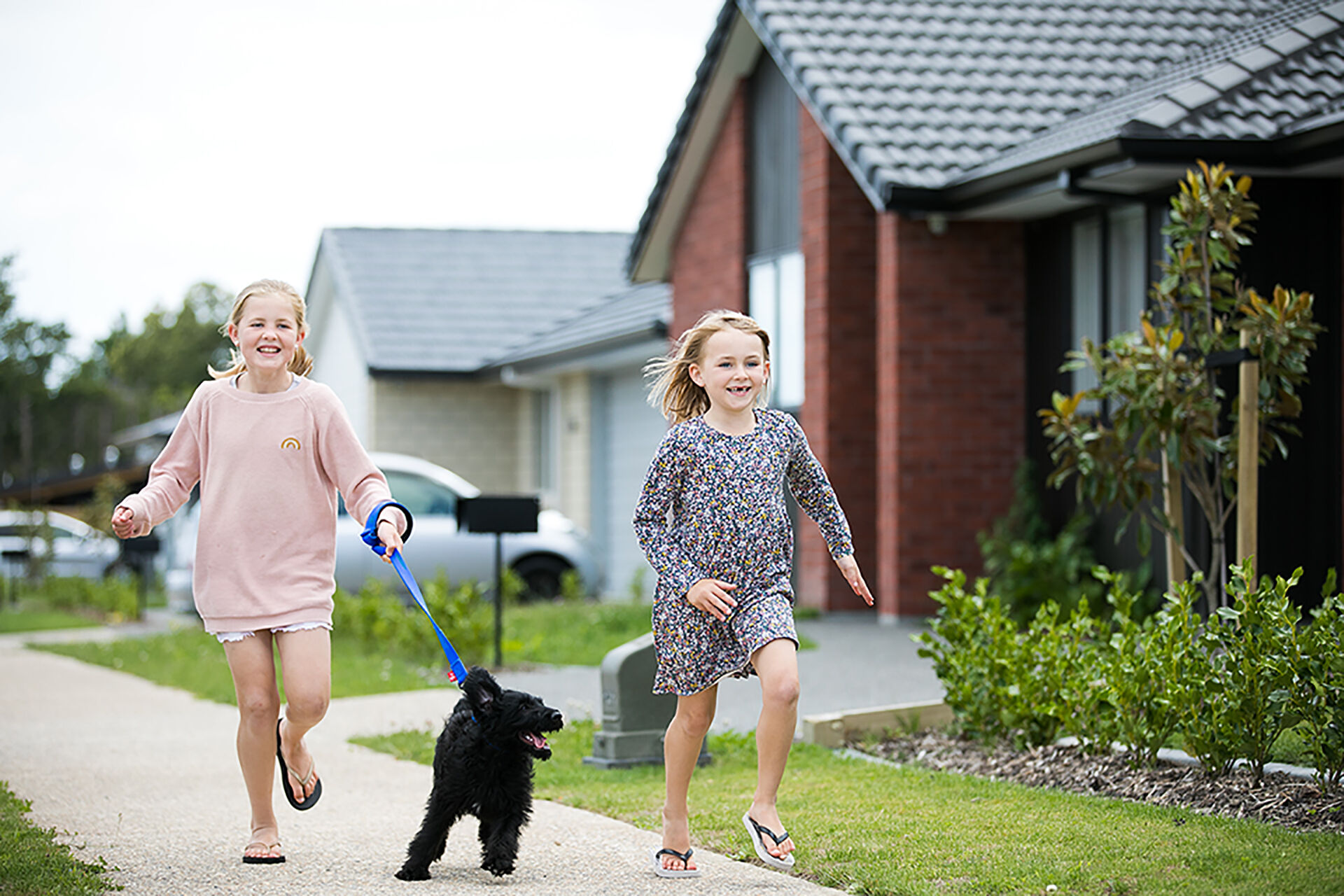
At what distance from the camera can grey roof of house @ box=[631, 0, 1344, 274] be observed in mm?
10906

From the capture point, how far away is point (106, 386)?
65.0 meters

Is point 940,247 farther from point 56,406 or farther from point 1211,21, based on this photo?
point 56,406

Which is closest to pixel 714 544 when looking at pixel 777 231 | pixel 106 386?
pixel 777 231

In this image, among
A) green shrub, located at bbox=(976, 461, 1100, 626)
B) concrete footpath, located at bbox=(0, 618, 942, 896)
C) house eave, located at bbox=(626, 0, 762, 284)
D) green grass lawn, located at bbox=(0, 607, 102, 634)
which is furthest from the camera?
green grass lawn, located at bbox=(0, 607, 102, 634)

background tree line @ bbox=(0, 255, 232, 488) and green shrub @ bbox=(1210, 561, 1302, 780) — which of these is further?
background tree line @ bbox=(0, 255, 232, 488)

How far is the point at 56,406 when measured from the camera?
59.8m

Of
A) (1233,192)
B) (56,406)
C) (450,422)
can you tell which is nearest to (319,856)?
(1233,192)

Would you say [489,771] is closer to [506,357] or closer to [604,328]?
[604,328]

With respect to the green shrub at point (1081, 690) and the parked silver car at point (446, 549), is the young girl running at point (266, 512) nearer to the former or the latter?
the green shrub at point (1081, 690)

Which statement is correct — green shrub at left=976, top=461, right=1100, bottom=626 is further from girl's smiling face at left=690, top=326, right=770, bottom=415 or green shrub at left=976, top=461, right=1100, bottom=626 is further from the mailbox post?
girl's smiling face at left=690, top=326, right=770, bottom=415

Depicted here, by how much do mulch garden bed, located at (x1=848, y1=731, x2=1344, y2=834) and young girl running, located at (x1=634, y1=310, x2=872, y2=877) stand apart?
160 centimetres

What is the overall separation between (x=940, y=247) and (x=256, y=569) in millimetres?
8887

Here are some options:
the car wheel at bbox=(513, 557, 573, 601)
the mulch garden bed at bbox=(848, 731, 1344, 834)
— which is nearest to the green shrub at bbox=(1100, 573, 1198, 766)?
the mulch garden bed at bbox=(848, 731, 1344, 834)

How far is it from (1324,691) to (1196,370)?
2.98 metres
